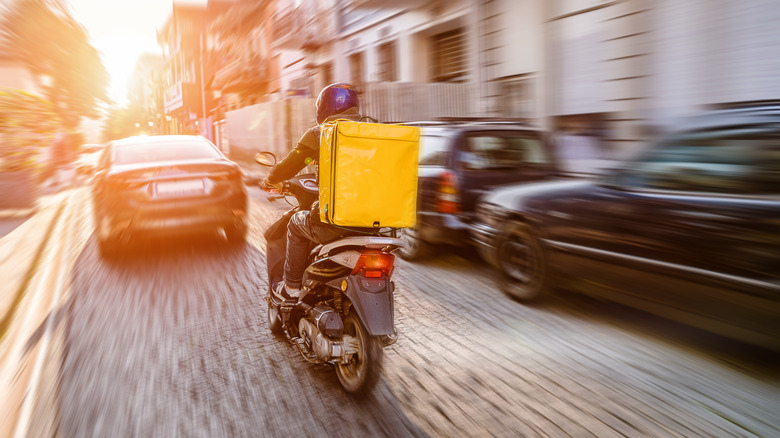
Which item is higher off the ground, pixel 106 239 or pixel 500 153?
pixel 500 153

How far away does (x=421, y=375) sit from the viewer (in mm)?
3828

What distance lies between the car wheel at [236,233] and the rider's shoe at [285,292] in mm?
3919

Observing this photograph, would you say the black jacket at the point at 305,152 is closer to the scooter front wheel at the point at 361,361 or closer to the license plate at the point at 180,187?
the scooter front wheel at the point at 361,361

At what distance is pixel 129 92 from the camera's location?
10306 cm

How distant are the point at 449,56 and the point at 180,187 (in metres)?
10.8

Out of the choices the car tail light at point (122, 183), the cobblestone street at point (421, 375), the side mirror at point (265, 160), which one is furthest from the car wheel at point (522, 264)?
the car tail light at point (122, 183)

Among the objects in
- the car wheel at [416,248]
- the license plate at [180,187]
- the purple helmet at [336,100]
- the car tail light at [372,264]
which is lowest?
the car wheel at [416,248]

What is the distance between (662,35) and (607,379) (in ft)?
24.6

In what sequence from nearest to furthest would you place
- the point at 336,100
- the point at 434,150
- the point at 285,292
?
the point at 336,100
the point at 285,292
the point at 434,150

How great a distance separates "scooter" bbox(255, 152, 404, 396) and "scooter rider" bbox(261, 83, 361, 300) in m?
0.09

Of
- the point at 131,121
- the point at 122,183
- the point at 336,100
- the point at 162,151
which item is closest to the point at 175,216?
the point at 122,183

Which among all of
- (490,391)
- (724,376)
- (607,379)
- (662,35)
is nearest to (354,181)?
(490,391)

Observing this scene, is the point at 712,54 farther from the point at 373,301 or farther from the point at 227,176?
the point at 373,301

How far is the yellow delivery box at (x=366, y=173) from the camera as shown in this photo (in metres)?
3.21
